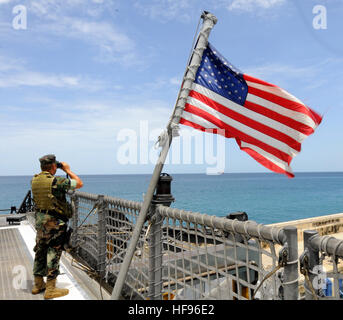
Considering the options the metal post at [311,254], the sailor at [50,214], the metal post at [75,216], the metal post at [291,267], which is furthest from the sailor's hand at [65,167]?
the metal post at [311,254]

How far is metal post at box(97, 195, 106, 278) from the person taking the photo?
5078mm

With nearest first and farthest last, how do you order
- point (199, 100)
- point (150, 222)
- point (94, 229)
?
point (199, 100) < point (150, 222) < point (94, 229)

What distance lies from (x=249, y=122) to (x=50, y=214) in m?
3.08

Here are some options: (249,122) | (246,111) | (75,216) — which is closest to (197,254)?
(249,122)

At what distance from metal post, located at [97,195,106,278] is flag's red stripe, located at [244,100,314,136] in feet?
10.6

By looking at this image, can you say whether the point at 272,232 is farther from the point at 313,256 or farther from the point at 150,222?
the point at 150,222

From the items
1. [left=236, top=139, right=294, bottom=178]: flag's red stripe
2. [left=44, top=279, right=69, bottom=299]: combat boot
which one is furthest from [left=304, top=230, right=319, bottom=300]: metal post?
[left=44, top=279, right=69, bottom=299]: combat boot

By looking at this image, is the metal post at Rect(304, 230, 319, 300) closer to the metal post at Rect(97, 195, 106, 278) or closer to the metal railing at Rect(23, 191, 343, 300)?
the metal railing at Rect(23, 191, 343, 300)

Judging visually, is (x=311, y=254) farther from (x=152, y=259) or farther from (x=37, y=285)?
(x=37, y=285)

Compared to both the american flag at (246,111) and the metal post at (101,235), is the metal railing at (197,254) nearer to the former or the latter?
the metal post at (101,235)
